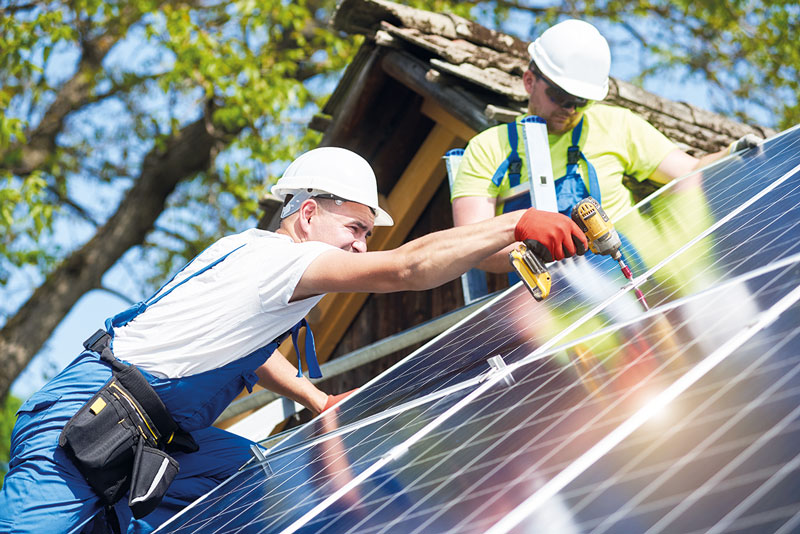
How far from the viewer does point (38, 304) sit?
44.3 ft

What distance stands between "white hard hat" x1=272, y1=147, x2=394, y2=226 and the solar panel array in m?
0.74

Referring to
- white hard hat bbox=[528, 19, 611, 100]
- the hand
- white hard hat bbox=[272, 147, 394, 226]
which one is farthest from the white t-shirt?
the hand

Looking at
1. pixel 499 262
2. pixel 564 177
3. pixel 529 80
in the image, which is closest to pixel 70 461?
pixel 499 262

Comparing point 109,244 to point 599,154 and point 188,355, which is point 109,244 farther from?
point 188,355

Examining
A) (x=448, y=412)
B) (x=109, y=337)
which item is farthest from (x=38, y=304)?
(x=448, y=412)

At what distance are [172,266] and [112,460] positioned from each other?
13172 mm

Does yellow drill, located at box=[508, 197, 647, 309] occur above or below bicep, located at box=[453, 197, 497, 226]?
below

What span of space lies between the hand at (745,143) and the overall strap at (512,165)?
107 cm

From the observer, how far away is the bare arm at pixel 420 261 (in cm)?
273

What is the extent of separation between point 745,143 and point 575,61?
36.5 inches

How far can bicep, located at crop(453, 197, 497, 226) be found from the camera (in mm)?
4242

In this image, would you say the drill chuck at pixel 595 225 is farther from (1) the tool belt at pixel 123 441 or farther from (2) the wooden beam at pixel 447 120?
(2) the wooden beam at pixel 447 120

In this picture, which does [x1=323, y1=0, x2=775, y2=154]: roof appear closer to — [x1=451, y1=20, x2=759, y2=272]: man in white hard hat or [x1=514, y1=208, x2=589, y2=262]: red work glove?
[x1=451, y1=20, x2=759, y2=272]: man in white hard hat

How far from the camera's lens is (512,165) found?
14.2 ft
